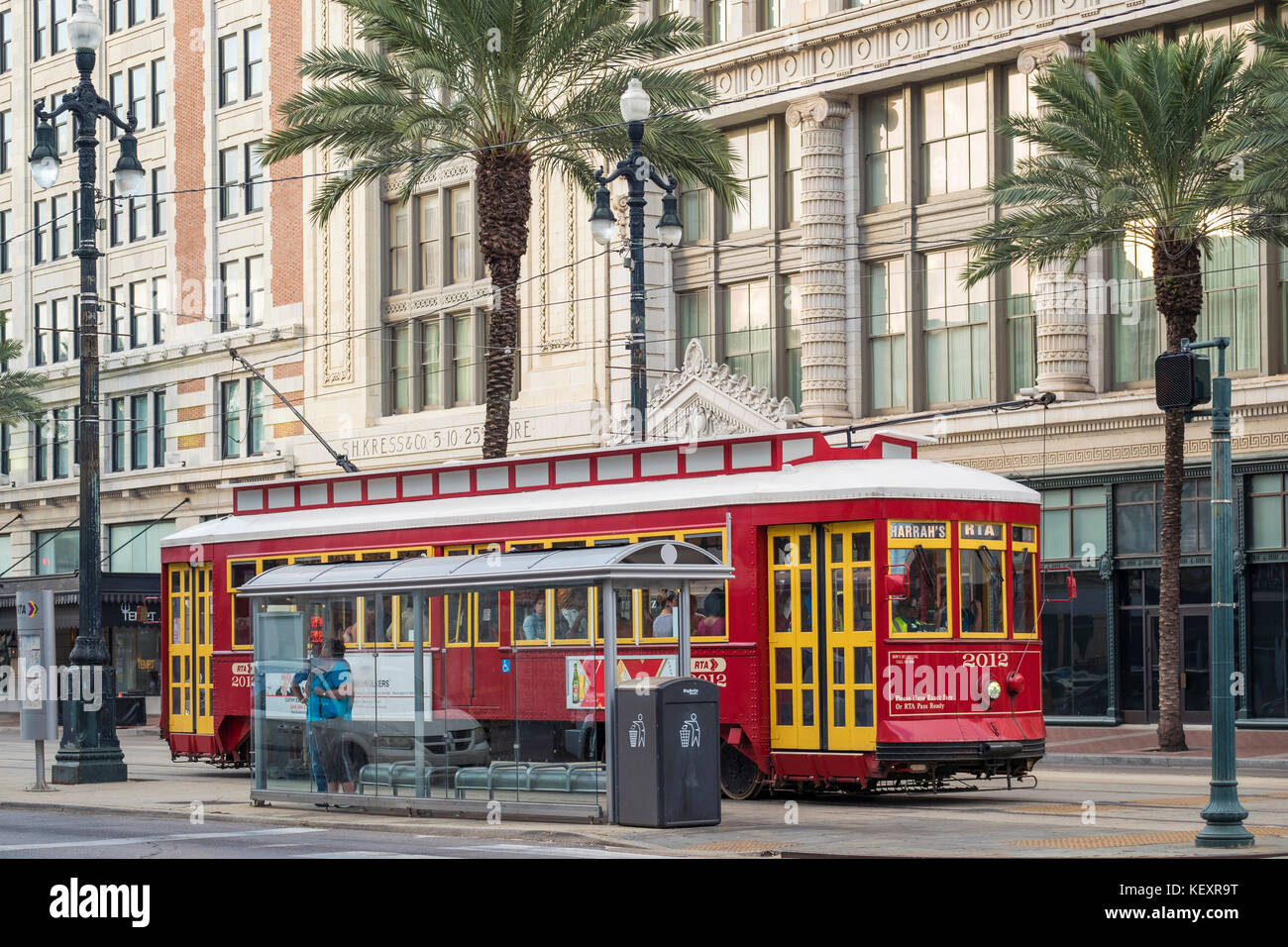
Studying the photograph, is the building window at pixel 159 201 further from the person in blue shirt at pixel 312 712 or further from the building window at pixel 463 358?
the person in blue shirt at pixel 312 712

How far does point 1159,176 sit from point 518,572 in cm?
1737

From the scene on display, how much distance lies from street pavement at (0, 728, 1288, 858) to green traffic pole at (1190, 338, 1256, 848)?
0.86ft

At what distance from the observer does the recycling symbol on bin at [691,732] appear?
58.6 ft

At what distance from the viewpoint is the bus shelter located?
1848 centimetres

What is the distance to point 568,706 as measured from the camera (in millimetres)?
18484

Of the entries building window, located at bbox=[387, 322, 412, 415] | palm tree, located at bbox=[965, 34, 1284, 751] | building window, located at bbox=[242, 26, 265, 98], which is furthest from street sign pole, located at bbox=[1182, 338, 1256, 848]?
building window, located at bbox=[242, 26, 265, 98]

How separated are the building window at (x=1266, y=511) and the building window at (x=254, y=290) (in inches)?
1165

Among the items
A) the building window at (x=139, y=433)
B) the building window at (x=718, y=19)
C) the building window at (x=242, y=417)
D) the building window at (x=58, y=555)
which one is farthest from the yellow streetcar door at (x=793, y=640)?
the building window at (x=58, y=555)

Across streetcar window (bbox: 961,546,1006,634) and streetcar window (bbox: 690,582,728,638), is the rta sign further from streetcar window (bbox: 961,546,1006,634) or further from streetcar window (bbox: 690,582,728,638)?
streetcar window (bbox: 961,546,1006,634)

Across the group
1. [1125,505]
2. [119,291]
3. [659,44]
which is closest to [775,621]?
[659,44]

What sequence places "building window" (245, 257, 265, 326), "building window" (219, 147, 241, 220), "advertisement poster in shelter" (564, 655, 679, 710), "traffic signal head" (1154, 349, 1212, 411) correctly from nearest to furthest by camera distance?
"traffic signal head" (1154, 349, 1212, 411) < "advertisement poster in shelter" (564, 655, 679, 710) < "building window" (245, 257, 265, 326) < "building window" (219, 147, 241, 220)

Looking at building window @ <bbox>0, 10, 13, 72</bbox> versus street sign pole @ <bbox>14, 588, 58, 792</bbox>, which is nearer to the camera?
street sign pole @ <bbox>14, 588, 58, 792</bbox>

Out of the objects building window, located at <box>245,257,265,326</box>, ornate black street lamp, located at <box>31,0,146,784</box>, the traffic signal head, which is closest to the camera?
the traffic signal head

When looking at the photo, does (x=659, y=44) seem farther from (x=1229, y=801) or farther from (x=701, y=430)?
(x=1229, y=801)
